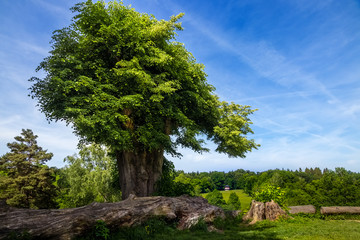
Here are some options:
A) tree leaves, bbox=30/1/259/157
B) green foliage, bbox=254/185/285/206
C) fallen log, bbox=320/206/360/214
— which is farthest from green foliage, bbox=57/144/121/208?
fallen log, bbox=320/206/360/214

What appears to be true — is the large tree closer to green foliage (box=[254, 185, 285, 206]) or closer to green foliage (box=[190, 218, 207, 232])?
green foliage (box=[254, 185, 285, 206])

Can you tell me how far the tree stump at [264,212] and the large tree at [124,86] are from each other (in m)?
5.34

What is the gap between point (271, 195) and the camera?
15.1 metres

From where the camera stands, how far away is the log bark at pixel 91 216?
7086 mm

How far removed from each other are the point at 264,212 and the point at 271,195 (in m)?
1.59

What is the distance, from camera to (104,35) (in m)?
14.0

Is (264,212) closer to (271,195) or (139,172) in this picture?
(271,195)

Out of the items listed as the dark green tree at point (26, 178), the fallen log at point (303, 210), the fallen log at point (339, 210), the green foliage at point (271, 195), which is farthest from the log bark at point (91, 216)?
the dark green tree at point (26, 178)

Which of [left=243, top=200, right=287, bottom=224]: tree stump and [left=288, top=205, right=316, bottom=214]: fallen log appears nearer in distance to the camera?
[left=243, top=200, right=287, bottom=224]: tree stump

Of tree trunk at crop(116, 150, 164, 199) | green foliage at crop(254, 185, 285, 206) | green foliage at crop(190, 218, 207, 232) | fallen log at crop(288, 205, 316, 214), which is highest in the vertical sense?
tree trunk at crop(116, 150, 164, 199)

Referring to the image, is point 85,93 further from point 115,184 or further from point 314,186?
point 314,186

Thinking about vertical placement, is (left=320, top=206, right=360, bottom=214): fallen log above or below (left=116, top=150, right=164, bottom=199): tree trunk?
below

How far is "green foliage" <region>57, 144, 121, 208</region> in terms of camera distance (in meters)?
34.9

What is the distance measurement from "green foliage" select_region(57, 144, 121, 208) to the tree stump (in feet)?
80.1
